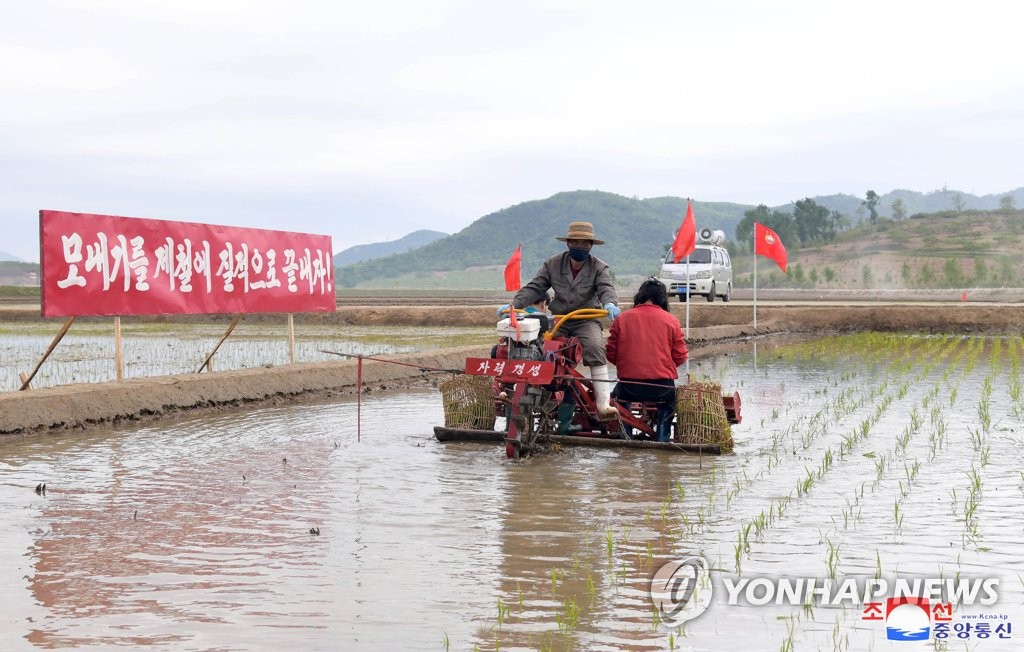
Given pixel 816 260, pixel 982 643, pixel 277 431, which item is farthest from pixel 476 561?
pixel 816 260

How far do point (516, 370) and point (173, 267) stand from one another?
5.76 m

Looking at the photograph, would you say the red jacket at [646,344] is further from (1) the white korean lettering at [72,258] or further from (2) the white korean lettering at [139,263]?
(2) the white korean lettering at [139,263]

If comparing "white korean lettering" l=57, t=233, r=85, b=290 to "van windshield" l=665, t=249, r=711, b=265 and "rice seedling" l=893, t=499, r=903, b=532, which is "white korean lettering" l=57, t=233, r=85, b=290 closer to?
"rice seedling" l=893, t=499, r=903, b=532

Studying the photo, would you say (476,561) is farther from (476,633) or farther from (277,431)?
(277,431)

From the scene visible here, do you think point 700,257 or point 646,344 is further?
point 700,257

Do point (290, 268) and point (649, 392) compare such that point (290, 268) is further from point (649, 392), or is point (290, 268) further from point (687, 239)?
point (687, 239)

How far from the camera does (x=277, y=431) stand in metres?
10.3

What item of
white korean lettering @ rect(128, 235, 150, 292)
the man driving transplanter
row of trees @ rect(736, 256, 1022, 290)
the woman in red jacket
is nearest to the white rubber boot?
the man driving transplanter

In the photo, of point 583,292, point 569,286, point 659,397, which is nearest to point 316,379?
point 569,286

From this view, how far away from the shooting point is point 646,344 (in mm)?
9094

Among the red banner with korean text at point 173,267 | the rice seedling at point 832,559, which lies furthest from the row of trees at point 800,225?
the rice seedling at point 832,559

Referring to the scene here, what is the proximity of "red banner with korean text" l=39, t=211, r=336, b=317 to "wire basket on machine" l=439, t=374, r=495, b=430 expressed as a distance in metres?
3.98

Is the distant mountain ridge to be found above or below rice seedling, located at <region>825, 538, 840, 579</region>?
above

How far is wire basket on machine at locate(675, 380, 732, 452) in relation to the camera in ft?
29.5
